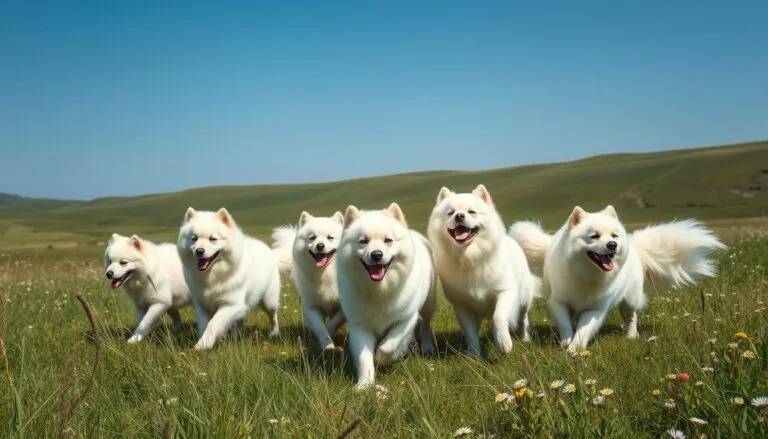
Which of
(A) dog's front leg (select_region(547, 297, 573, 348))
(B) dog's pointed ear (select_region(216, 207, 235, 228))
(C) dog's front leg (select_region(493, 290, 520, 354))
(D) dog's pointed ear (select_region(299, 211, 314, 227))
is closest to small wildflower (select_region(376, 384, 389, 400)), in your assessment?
(C) dog's front leg (select_region(493, 290, 520, 354))

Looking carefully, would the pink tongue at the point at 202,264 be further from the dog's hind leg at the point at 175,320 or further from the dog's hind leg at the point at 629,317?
the dog's hind leg at the point at 629,317

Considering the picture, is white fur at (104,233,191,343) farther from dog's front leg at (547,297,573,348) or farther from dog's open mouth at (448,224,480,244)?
dog's front leg at (547,297,573,348)

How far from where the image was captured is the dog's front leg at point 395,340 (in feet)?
17.1

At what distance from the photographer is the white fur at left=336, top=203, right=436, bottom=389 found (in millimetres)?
5094

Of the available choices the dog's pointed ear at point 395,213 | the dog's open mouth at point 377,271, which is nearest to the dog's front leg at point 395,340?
the dog's open mouth at point 377,271

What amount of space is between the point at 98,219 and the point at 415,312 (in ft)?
315

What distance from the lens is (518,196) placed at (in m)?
78.8

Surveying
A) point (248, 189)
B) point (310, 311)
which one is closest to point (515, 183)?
point (248, 189)

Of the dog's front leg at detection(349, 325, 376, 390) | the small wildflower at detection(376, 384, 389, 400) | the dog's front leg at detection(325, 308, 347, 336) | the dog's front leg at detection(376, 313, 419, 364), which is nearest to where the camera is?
the small wildflower at detection(376, 384, 389, 400)

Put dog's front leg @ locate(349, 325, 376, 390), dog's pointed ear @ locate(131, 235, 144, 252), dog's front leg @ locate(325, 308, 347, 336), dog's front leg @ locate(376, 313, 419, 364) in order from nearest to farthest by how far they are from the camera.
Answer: dog's front leg @ locate(349, 325, 376, 390)
dog's front leg @ locate(376, 313, 419, 364)
dog's front leg @ locate(325, 308, 347, 336)
dog's pointed ear @ locate(131, 235, 144, 252)

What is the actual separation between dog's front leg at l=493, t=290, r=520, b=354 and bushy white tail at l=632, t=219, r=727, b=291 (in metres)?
2.22

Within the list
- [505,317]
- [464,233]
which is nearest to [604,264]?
[505,317]

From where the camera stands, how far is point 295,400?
12.3 feet

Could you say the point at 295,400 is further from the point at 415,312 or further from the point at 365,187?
the point at 365,187
